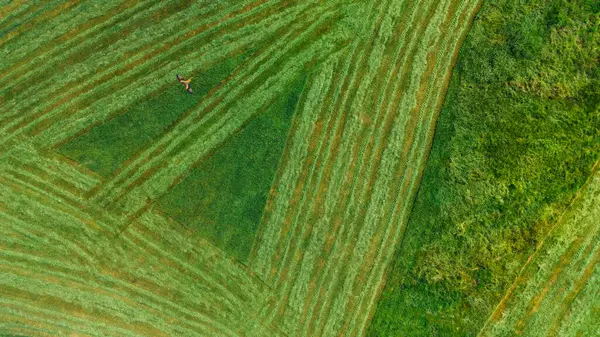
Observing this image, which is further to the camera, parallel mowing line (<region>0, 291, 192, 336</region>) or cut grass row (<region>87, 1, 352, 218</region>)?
parallel mowing line (<region>0, 291, 192, 336</region>)

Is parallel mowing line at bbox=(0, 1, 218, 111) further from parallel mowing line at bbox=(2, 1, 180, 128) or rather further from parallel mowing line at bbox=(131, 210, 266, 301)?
parallel mowing line at bbox=(131, 210, 266, 301)

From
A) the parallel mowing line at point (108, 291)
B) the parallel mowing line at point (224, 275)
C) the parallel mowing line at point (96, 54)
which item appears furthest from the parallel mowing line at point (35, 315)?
the parallel mowing line at point (96, 54)

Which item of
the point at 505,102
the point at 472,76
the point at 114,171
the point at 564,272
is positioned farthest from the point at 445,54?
the point at 114,171

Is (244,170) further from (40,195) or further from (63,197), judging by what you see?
(40,195)

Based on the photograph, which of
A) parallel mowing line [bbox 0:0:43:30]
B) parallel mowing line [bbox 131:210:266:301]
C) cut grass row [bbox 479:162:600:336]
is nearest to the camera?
parallel mowing line [bbox 0:0:43:30]

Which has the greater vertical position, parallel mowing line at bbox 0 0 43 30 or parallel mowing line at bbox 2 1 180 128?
parallel mowing line at bbox 0 0 43 30

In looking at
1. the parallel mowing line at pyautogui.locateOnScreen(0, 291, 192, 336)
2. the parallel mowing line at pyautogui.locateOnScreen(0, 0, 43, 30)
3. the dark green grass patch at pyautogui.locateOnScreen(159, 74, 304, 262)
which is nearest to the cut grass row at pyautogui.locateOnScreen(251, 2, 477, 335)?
the dark green grass patch at pyautogui.locateOnScreen(159, 74, 304, 262)

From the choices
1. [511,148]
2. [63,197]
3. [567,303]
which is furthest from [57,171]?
[567,303]
